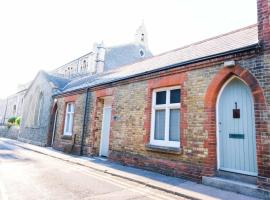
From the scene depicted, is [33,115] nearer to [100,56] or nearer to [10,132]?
[10,132]

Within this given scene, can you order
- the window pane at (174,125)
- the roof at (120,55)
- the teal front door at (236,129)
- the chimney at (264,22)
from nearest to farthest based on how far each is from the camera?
the chimney at (264,22), the teal front door at (236,129), the window pane at (174,125), the roof at (120,55)

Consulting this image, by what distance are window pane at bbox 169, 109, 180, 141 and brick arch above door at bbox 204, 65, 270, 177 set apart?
4.37 ft

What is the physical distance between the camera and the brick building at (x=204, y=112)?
587 cm

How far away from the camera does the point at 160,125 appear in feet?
27.9

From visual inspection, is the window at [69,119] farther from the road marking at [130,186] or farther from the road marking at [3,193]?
the road marking at [3,193]

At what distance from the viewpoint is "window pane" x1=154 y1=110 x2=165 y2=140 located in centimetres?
838

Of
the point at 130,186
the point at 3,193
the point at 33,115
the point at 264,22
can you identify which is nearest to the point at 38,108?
the point at 33,115

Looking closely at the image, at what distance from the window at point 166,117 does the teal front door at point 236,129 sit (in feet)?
5.31

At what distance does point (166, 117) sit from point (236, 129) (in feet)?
8.68

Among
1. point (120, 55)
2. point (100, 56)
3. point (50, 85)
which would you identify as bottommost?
point (50, 85)

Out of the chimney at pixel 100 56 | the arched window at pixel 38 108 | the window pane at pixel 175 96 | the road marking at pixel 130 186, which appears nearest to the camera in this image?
the road marking at pixel 130 186

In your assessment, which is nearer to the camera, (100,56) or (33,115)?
(33,115)

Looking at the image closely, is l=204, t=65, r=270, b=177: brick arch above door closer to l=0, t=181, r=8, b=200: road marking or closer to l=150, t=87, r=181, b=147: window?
l=150, t=87, r=181, b=147: window

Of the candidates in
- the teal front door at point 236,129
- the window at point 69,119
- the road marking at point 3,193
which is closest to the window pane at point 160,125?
the teal front door at point 236,129
